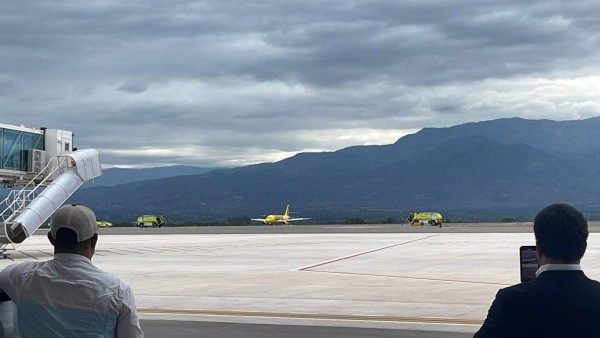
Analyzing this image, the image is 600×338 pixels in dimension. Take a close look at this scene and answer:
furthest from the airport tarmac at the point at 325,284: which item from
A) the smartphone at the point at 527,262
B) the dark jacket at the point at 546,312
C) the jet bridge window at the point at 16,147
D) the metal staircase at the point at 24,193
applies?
the dark jacket at the point at 546,312

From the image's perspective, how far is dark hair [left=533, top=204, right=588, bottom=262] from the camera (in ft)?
15.4

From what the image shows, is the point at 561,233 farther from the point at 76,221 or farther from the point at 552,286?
the point at 76,221

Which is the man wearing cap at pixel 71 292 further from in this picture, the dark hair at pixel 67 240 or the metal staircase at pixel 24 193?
the metal staircase at pixel 24 193

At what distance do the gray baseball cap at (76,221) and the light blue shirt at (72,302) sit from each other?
5.7 inches

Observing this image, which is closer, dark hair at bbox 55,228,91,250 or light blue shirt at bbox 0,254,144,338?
light blue shirt at bbox 0,254,144,338

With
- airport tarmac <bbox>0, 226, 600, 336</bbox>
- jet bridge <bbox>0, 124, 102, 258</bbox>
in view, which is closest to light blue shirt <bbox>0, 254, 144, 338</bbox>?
airport tarmac <bbox>0, 226, 600, 336</bbox>

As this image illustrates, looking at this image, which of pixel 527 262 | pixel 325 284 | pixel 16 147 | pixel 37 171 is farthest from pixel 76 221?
pixel 37 171

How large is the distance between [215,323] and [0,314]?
44.5ft

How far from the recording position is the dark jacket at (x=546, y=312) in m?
4.54

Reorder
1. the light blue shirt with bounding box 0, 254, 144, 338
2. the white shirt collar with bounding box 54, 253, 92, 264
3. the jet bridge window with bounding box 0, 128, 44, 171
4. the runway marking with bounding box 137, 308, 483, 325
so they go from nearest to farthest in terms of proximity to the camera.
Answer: the light blue shirt with bounding box 0, 254, 144, 338 → the white shirt collar with bounding box 54, 253, 92, 264 → the runway marking with bounding box 137, 308, 483, 325 → the jet bridge window with bounding box 0, 128, 44, 171

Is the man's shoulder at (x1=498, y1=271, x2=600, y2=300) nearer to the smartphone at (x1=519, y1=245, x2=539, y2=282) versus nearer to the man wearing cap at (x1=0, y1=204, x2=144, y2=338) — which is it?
the man wearing cap at (x1=0, y1=204, x2=144, y2=338)

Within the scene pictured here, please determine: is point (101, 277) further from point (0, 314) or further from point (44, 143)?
point (44, 143)

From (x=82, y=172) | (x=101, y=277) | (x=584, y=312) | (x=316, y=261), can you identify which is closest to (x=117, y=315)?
(x=101, y=277)

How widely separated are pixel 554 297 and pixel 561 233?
1.14 feet
